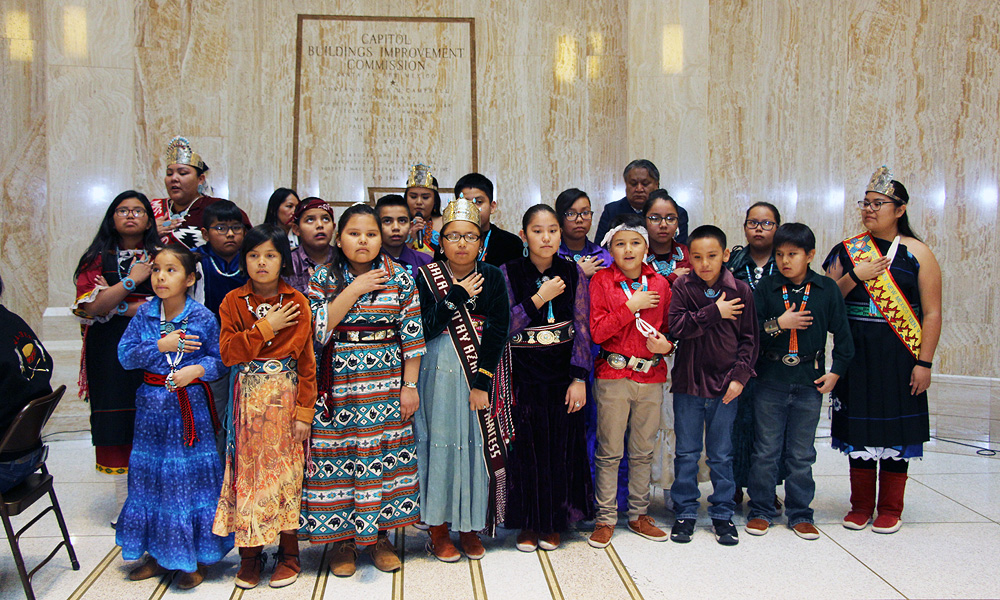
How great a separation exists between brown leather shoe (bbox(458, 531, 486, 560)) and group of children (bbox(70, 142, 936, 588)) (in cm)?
2

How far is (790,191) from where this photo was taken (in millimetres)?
6109

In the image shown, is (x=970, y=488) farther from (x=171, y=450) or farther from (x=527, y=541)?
(x=171, y=450)

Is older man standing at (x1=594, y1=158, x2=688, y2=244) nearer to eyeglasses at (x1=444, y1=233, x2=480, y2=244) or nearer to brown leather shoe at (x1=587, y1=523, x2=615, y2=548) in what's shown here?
eyeglasses at (x1=444, y1=233, x2=480, y2=244)

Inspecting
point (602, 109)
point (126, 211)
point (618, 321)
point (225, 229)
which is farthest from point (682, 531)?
point (602, 109)

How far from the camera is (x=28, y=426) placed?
2697 millimetres

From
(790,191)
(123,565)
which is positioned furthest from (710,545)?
(790,191)

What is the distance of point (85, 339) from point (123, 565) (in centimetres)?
117

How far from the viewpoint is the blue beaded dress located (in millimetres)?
2852

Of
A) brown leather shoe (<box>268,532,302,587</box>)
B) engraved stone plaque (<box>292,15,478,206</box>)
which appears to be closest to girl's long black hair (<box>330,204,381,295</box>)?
brown leather shoe (<box>268,532,302,587</box>)

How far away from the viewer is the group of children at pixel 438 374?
288cm

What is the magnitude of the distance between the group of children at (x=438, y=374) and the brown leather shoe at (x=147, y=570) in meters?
0.01

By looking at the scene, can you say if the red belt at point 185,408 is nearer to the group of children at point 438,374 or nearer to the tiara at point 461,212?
the group of children at point 438,374

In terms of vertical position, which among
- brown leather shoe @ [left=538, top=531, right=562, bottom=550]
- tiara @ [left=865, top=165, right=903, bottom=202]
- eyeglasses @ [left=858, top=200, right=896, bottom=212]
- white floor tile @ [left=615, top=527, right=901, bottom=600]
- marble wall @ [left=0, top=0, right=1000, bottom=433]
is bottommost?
white floor tile @ [left=615, top=527, right=901, bottom=600]

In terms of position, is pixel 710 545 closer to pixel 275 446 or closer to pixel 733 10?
pixel 275 446
